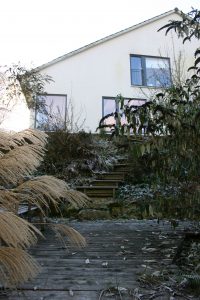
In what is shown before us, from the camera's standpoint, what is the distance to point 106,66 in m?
15.5

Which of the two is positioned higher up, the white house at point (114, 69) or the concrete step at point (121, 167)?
the white house at point (114, 69)

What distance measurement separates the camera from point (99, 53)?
15703 mm

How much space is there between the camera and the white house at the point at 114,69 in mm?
14812

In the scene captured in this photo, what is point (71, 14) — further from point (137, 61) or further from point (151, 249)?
point (151, 249)

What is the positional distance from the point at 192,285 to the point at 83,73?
12876 millimetres

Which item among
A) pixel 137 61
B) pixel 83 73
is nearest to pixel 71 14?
pixel 83 73

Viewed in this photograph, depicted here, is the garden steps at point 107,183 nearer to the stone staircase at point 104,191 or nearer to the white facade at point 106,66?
the stone staircase at point 104,191

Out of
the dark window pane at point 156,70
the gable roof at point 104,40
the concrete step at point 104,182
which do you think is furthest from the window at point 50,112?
the dark window pane at point 156,70

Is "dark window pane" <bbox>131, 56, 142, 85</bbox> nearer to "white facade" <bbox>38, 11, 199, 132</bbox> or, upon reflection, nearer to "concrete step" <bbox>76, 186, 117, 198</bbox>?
"white facade" <bbox>38, 11, 199, 132</bbox>

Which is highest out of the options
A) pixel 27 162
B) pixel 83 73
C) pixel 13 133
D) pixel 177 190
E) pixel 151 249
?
pixel 83 73

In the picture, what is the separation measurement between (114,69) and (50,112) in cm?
396

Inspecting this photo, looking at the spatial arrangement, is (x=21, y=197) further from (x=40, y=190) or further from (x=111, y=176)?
(x=111, y=176)

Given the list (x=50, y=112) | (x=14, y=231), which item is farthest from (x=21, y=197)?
(x=50, y=112)

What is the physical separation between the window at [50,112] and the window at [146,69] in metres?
3.32
